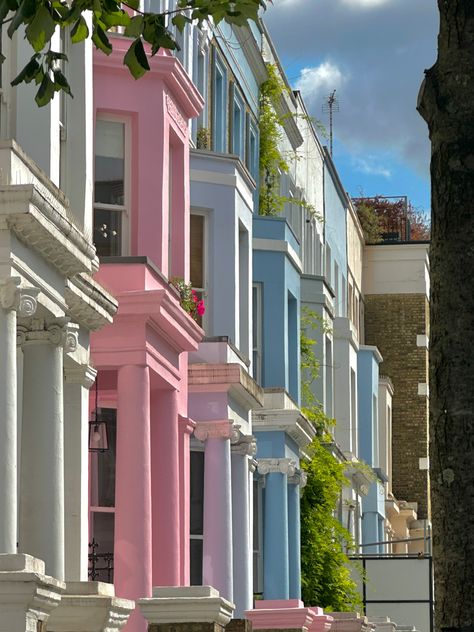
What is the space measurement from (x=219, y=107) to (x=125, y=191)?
8.84 m

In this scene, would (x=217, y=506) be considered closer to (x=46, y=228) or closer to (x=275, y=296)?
(x=275, y=296)

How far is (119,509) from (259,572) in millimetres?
9659

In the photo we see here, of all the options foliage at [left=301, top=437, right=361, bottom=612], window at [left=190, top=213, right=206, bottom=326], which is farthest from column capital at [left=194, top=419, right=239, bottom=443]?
foliage at [left=301, top=437, right=361, bottom=612]

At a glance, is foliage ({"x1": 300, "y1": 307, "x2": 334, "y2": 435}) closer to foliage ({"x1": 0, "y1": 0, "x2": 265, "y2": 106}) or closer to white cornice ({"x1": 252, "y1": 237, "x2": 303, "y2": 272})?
white cornice ({"x1": 252, "y1": 237, "x2": 303, "y2": 272})

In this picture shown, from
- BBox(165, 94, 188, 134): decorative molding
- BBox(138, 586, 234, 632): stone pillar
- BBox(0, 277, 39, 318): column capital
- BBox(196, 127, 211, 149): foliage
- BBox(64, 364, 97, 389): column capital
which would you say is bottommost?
A: BBox(138, 586, 234, 632): stone pillar

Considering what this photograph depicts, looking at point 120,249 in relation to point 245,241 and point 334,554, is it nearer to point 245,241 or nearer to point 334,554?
point 245,241

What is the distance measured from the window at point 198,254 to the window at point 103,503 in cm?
309

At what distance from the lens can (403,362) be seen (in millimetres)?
54438

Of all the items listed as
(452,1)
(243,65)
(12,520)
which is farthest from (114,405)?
(452,1)

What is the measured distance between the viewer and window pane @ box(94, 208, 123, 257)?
18.9 m

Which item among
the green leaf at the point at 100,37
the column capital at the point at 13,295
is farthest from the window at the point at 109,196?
the green leaf at the point at 100,37

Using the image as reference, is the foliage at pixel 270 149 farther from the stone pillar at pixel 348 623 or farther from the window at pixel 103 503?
the window at pixel 103 503

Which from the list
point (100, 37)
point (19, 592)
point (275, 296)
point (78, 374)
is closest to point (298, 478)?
point (275, 296)

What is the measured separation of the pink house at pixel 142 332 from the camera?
17.8 meters
